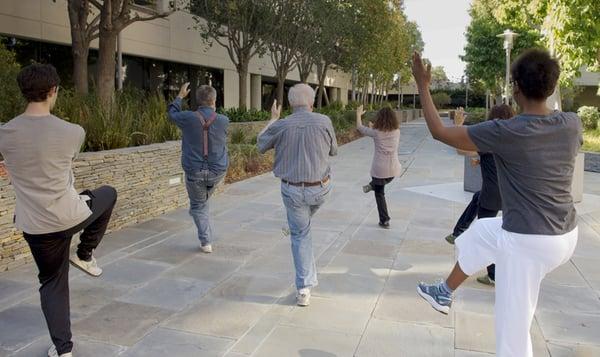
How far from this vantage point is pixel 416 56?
3020 millimetres

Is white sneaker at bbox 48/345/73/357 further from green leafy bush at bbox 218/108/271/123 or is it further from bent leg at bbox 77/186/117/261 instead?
green leafy bush at bbox 218/108/271/123

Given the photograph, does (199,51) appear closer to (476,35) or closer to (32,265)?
(476,35)

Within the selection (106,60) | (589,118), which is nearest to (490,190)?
(106,60)

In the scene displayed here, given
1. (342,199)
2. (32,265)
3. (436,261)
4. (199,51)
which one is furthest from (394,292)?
(199,51)

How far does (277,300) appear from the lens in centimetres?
477

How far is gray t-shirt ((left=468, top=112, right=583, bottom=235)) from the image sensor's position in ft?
9.20

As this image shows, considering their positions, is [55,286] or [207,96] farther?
[207,96]

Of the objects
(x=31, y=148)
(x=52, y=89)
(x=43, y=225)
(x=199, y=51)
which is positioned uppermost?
(x=199, y=51)

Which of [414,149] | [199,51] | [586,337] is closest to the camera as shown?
[586,337]

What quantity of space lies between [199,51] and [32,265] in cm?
1940

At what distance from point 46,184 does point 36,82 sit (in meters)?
0.59

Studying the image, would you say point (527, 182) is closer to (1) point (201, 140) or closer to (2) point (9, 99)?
(1) point (201, 140)

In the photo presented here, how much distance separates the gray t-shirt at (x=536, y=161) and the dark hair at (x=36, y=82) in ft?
7.89

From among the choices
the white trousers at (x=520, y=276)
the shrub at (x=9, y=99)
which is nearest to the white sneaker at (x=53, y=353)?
the white trousers at (x=520, y=276)
